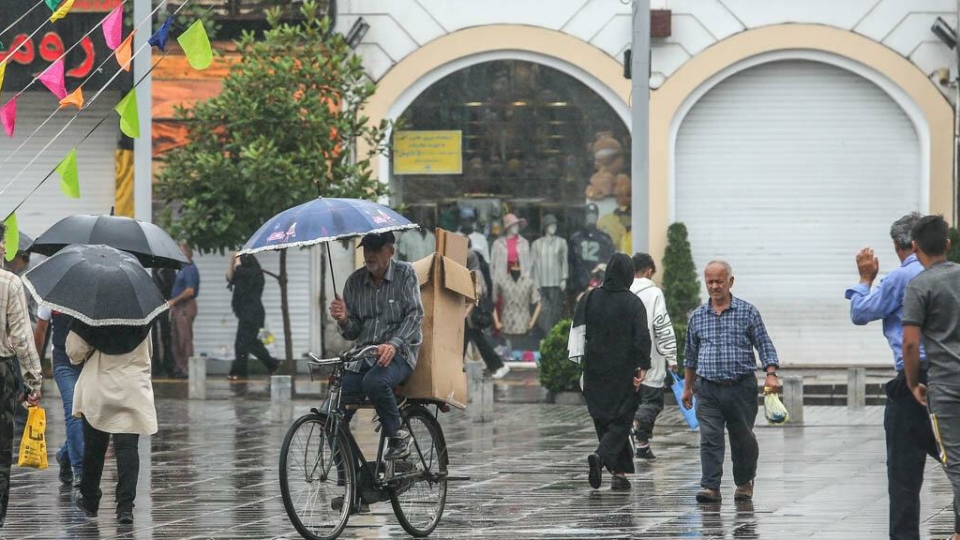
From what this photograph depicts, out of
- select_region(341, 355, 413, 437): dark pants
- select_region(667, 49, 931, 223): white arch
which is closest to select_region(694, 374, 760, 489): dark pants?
select_region(341, 355, 413, 437): dark pants

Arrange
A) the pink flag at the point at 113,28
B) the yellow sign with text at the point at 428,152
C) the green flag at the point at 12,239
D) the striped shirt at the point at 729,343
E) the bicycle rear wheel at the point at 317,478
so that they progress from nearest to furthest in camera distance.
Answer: the bicycle rear wheel at the point at 317,478
the striped shirt at the point at 729,343
the green flag at the point at 12,239
the pink flag at the point at 113,28
the yellow sign with text at the point at 428,152

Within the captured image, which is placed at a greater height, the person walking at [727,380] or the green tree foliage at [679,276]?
the green tree foliage at [679,276]

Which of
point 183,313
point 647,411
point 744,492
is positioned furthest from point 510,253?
point 744,492

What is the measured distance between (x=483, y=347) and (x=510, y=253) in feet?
8.29

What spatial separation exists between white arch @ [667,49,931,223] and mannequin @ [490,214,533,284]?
2.19 metres

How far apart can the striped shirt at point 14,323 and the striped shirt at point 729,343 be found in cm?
451

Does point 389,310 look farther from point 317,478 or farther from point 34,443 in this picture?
point 34,443

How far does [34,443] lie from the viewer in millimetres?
10734

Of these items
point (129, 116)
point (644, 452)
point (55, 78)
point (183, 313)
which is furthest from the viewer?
point (183, 313)

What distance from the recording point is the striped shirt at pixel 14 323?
10.1m

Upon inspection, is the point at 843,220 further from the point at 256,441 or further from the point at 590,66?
the point at 256,441

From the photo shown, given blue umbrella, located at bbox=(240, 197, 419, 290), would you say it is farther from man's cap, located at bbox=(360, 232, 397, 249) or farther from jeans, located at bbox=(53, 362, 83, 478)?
jeans, located at bbox=(53, 362, 83, 478)

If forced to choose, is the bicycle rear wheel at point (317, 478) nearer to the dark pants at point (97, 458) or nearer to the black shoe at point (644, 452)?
the dark pants at point (97, 458)

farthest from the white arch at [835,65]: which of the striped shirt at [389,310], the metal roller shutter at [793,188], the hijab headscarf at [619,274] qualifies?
the striped shirt at [389,310]
